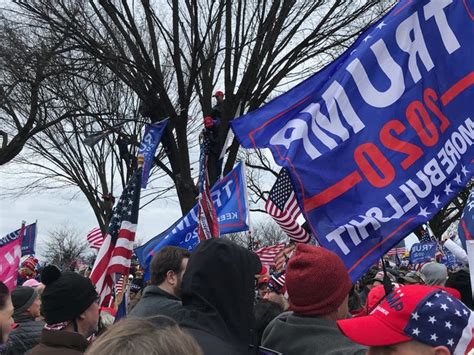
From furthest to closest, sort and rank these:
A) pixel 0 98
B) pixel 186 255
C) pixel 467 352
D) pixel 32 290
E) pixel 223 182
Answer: pixel 0 98, pixel 223 182, pixel 32 290, pixel 186 255, pixel 467 352

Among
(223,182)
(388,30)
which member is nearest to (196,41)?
(223,182)

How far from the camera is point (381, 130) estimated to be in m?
3.32

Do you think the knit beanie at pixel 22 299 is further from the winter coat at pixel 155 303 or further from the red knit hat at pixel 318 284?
the red knit hat at pixel 318 284

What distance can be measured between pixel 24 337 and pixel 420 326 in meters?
3.35

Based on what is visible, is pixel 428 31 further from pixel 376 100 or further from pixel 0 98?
pixel 0 98

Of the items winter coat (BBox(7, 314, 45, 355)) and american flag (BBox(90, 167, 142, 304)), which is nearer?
winter coat (BBox(7, 314, 45, 355))

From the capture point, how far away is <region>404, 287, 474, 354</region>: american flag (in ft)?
6.95

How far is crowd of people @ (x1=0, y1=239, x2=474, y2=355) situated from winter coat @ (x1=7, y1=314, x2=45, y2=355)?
4cm

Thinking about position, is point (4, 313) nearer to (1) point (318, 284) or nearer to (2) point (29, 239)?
(1) point (318, 284)

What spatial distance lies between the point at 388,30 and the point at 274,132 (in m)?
0.88

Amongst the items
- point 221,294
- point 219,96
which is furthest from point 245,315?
point 219,96

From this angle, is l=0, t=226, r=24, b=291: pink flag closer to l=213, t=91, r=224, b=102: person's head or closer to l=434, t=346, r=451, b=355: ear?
l=213, t=91, r=224, b=102: person's head

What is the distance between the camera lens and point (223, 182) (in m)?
7.58

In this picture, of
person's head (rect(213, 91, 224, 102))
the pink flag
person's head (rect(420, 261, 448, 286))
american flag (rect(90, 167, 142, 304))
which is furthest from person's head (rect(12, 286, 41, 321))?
person's head (rect(213, 91, 224, 102))
